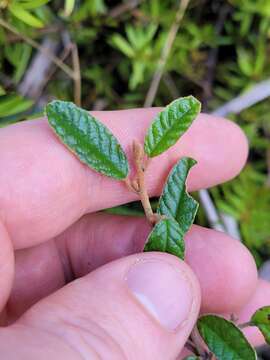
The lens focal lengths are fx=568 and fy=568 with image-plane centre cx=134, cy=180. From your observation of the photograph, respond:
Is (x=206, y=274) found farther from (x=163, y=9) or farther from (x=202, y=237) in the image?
(x=163, y=9)

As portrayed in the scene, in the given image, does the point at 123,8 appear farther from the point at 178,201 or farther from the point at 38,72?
the point at 178,201

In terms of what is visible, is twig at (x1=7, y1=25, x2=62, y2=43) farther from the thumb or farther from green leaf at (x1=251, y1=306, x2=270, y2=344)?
green leaf at (x1=251, y1=306, x2=270, y2=344)

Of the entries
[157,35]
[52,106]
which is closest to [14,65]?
[157,35]

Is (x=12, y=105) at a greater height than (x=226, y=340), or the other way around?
(x=12, y=105)

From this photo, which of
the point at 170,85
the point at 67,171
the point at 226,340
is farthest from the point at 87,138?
the point at 170,85

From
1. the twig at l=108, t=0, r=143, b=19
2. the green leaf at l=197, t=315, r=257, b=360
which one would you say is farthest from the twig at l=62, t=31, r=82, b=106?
the green leaf at l=197, t=315, r=257, b=360
